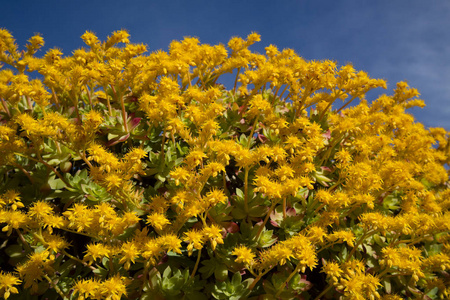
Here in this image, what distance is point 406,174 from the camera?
232cm

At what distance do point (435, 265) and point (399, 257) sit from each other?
0.50 m

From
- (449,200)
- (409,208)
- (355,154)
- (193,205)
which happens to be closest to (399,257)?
(409,208)

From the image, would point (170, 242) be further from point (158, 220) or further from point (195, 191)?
point (195, 191)

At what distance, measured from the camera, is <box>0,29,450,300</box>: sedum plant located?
5.87 feet

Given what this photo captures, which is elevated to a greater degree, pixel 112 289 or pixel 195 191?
pixel 195 191

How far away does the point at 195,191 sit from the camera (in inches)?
72.6

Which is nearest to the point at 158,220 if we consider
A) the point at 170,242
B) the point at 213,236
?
the point at 170,242

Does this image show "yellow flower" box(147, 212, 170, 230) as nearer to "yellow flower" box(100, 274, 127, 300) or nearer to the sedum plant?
the sedum plant

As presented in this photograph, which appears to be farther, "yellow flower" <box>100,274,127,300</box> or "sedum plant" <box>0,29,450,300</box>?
"sedum plant" <box>0,29,450,300</box>

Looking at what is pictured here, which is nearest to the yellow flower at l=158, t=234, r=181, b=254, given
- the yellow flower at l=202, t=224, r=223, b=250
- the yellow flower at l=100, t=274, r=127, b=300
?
the yellow flower at l=202, t=224, r=223, b=250

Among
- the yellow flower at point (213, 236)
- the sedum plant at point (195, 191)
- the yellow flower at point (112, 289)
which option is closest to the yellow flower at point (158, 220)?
the sedum plant at point (195, 191)

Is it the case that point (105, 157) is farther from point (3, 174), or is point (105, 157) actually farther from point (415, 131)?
point (415, 131)

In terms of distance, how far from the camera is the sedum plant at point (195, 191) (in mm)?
1788

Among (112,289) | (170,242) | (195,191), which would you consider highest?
(195,191)
